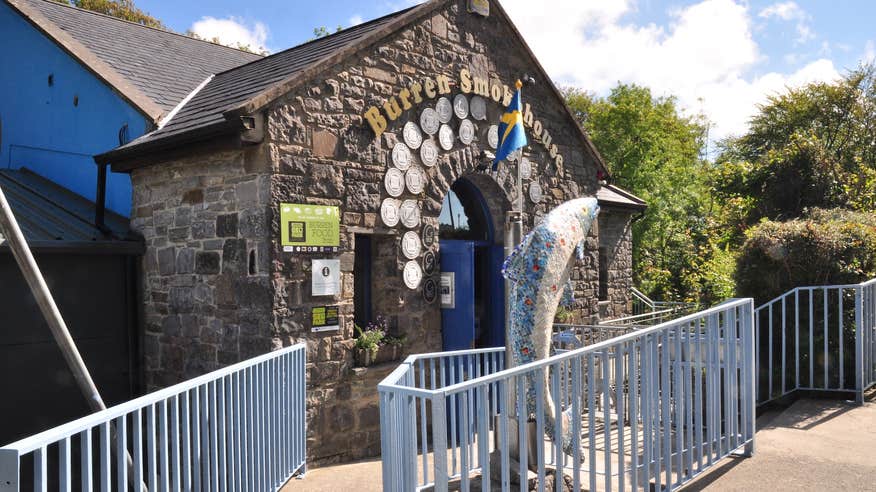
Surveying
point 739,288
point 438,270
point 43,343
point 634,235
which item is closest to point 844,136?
point 634,235

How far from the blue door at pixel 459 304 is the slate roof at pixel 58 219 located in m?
3.64

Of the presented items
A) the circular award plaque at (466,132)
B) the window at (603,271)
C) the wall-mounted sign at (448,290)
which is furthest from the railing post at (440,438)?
the window at (603,271)

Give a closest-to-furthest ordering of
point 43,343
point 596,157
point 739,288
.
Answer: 1. point 43,343
2. point 739,288
3. point 596,157

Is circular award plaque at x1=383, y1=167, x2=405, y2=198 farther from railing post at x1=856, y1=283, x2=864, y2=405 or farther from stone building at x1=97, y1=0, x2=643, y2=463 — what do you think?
railing post at x1=856, y1=283, x2=864, y2=405

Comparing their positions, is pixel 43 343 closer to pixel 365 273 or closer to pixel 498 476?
pixel 365 273

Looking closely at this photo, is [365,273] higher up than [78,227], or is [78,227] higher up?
[78,227]

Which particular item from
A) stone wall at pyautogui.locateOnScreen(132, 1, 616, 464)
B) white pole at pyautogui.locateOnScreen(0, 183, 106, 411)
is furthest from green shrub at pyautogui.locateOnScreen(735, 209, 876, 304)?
white pole at pyautogui.locateOnScreen(0, 183, 106, 411)

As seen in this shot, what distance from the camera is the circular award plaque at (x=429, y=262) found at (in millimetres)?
7754

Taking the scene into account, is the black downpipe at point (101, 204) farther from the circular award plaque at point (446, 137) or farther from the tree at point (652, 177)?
the tree at point (652, 177)

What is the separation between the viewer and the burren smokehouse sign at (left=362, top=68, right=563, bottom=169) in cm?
729

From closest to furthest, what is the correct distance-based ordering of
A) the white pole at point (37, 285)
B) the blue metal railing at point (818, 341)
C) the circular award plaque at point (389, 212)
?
the white pole at point (37, 285), the blue metal railing at point (818, 341), the circular award plaque at point (389, 212)

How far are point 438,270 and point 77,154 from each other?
5555mm

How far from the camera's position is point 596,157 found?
10.5 meters

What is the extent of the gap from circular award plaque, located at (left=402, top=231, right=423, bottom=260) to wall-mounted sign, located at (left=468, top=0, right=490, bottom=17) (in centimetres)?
307
